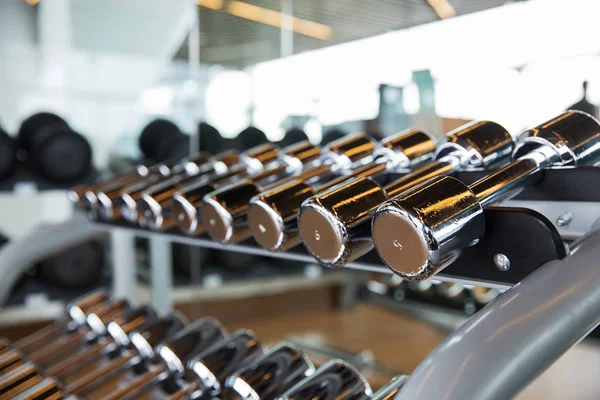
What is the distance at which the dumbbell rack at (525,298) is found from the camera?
32 cm

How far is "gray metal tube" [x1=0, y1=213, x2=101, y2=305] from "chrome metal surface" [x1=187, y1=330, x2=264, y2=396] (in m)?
0.42

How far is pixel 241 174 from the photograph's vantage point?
31.8 inches

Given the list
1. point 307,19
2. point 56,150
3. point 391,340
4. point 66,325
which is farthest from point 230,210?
point 391,340

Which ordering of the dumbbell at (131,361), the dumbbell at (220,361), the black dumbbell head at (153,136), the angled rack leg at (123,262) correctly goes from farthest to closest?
the black dumbbell head at (153,136) < the angled rack leg at (123,262) < the dumbbell at (131,361) < the dumbbell at (220,361)

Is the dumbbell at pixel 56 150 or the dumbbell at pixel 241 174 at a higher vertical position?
the dumbbell at pixel 241 174

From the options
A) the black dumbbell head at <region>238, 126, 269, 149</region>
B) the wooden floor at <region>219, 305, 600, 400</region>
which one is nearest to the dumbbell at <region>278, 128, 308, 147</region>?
the black dumbbell head at <region>238, 126, 269, 149</region>

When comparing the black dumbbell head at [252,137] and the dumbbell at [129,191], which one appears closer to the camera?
the dumbbell at [129,191]

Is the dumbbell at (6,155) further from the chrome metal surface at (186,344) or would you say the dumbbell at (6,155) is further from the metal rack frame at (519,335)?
the metal rack frame at (519,335)

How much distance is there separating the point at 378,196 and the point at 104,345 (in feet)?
1.86

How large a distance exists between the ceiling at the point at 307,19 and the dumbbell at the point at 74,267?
0.87 m

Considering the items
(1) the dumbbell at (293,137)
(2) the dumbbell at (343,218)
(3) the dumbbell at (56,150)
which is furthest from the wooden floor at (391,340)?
(2) the dumbbell at (343,218)

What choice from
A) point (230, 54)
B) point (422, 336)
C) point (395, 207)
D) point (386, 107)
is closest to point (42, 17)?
point (230, 54)

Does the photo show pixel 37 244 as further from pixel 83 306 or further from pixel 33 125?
pixel 33 125

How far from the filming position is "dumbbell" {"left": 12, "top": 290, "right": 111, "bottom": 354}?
895mm
